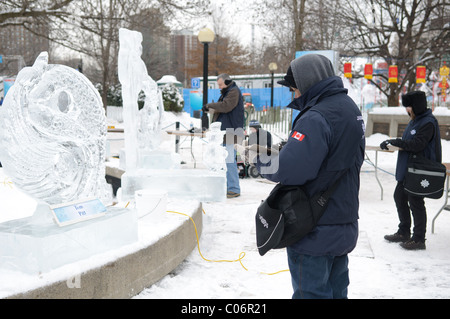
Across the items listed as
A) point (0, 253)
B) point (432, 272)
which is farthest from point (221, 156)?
point (0, 253)

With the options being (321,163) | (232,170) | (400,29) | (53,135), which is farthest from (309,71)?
(400,29)

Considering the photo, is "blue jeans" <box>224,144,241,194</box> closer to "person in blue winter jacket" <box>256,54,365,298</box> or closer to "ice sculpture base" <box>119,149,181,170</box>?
"ice sculpture base" <box>119,149,181,170</box>

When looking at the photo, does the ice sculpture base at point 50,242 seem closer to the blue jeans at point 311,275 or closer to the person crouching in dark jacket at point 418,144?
the blue jeans at point 311,275

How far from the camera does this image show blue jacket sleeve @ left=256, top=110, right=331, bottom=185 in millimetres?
2154

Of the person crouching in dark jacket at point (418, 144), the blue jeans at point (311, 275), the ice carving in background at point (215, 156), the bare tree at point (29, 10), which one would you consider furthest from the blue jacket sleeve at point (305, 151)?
the bare tree at point (29, 10)

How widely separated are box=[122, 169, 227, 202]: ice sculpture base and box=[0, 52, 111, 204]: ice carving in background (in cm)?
159

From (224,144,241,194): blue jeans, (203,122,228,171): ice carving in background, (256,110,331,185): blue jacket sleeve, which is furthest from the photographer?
(224,144,241,194): blue jeans

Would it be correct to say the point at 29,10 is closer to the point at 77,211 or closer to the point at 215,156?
the point at 215,156

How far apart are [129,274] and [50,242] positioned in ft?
2.30

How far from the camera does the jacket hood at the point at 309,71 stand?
2.33 meters

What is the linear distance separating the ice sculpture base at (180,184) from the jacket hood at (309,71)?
3399 millimetres

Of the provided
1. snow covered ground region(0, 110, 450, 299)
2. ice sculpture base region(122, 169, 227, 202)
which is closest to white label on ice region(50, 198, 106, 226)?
snow covered ground region(0, 110, 450, 299)

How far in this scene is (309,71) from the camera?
2.33 m
